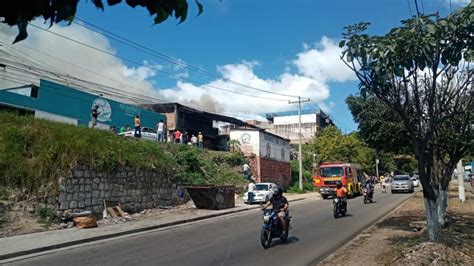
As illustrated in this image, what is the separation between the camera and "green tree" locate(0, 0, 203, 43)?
2.08m

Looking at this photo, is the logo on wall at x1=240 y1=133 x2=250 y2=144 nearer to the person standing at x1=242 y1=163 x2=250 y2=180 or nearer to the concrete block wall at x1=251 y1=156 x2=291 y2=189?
the concrete block wall at x1=251 y1=156 x2=291 y2=189

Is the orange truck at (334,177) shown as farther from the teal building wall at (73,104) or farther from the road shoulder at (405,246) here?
the road shoulder at (405,246)

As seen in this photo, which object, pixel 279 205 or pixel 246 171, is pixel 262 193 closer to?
pixel 246 171

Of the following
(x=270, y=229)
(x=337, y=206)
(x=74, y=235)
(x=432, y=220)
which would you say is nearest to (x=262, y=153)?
(x=337, y=206)

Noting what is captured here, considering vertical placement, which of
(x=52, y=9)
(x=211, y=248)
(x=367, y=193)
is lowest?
(x=211, y=248)

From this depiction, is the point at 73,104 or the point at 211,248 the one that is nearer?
the point at 211,248

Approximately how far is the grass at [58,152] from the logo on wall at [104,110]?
9822 mm

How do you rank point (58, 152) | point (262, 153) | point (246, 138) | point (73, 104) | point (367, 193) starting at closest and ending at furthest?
point (58, 152), point (367, 193), point (73, 104), point (246, 138), point (262, 153)

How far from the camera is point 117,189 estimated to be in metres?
19.4

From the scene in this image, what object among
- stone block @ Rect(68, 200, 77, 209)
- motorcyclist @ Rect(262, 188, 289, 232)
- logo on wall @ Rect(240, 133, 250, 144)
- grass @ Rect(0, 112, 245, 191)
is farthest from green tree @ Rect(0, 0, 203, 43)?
logo on wall @ Rect(240, 133, 250, 144)

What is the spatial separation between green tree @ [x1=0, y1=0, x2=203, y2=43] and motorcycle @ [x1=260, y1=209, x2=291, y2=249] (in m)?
8.98

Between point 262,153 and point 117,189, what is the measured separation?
897 inches

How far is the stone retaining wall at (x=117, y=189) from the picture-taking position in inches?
664

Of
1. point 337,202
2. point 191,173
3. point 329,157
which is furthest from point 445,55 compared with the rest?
point 329,157
